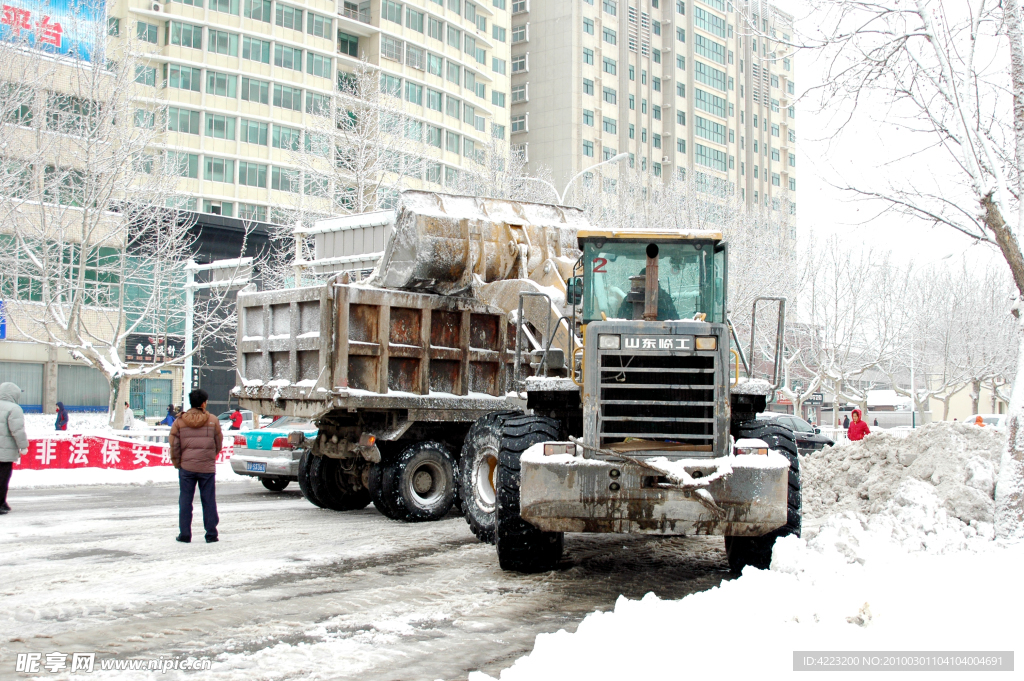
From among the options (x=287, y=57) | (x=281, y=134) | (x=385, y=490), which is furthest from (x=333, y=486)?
(x=287, y=57)

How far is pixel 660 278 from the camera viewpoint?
766 centimetres

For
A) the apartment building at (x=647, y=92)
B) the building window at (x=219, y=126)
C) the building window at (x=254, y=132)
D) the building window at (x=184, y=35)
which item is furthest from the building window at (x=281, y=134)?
the apartment building at (x=647, y=92)

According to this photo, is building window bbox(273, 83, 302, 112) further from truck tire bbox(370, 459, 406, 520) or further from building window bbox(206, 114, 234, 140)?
truck tire bbox(370, 459, 406, 520)

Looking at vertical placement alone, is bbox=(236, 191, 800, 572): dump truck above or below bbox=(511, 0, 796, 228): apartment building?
below

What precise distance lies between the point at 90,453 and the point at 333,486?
359 inches

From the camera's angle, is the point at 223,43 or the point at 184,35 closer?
the point at 184,35

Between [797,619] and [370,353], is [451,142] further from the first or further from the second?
[797,619]

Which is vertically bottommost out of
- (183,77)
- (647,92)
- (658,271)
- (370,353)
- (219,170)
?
(370,353)

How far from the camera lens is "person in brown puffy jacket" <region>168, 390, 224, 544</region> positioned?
9.49 meters

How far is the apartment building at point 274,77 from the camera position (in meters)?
45.1

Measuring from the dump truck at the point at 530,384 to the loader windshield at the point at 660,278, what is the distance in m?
0.01

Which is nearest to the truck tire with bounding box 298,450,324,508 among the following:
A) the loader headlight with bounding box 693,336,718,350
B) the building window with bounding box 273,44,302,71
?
the loader headlight with bounding box 693,336,718,350

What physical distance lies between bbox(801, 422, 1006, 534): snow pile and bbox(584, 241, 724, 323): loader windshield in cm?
299

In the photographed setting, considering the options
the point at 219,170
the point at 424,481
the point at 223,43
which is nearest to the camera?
the point at 424,481
